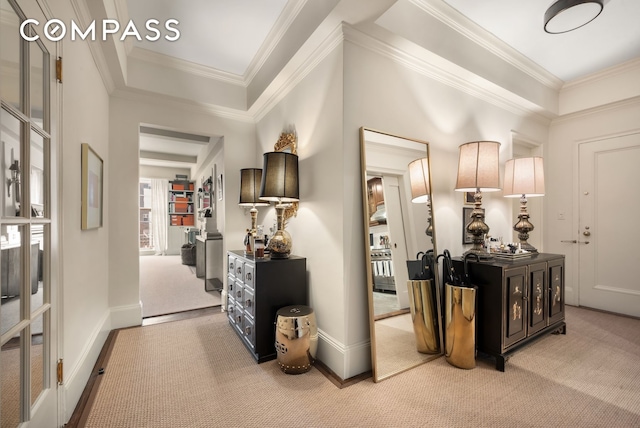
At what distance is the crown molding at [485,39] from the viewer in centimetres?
223

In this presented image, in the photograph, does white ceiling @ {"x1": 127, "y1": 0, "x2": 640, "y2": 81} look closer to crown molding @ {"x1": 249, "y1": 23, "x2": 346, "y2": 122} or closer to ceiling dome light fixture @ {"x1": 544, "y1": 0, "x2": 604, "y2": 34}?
ceiling dome light fixture @ {"x1": 544, "y1": 0, "x2": 604, "y2": 34}

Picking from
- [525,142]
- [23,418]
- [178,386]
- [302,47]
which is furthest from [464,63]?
[23,418]

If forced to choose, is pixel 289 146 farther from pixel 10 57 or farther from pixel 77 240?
pixel 10 57

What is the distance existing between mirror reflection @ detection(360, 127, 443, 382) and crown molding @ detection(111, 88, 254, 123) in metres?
2.14

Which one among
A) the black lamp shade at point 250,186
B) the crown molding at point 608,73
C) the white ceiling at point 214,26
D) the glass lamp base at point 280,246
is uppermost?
the white ceiling at point 214,26

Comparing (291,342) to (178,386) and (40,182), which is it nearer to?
(178,386)

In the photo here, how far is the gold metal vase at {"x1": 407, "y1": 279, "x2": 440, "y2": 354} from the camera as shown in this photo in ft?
7.28

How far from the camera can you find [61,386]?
4.99ft

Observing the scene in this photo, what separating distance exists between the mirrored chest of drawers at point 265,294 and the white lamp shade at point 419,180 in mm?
1079

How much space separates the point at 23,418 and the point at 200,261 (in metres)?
4.24

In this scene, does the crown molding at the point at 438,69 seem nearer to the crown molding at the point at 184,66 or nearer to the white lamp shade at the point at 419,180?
the white lamp shade at the point at 419,180

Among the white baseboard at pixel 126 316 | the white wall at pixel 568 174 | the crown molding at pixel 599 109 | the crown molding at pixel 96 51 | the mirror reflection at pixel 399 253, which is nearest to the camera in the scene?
the crown molding at pixel 96 51

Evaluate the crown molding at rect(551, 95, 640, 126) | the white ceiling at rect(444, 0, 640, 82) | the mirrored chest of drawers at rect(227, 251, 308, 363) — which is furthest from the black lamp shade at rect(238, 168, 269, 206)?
the crown molding at rect(551, 95, 640, 126)

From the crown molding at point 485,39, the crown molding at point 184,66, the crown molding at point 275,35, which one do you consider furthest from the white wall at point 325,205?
the crown molding at point 184,66
